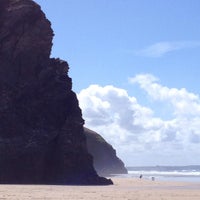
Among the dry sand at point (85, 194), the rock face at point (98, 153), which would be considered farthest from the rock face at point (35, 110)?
the rock face at point (98, 153)

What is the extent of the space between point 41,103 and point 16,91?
4.31m

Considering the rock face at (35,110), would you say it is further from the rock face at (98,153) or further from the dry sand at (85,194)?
the rock face at (98,153)

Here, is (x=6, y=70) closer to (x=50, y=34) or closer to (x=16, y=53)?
(x=16, y=53)

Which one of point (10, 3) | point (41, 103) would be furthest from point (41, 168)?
point (10, 3)

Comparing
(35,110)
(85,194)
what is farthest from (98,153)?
(85,194)

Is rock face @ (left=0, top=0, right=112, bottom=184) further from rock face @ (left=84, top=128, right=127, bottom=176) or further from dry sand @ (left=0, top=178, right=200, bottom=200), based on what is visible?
rock face @ (left=84, top=128, right=127, bottom=176)

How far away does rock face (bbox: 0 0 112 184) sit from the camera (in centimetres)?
7081

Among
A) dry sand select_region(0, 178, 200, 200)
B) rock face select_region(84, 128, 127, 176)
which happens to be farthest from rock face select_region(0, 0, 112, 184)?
rock face select_region(84, 128, 127, 176)

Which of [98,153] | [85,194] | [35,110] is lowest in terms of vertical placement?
[85,194]

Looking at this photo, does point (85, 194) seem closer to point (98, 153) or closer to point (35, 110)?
point (35, 110)

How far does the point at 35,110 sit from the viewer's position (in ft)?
248

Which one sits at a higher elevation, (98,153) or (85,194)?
(98,153)

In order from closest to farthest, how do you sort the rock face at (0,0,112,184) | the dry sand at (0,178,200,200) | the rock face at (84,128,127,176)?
1. the dry sand at (0,178,200,200)
2. the rock face at (0,0,112,184)
3. the rock face at (84,128,127,176)

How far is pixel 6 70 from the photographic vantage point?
3041 inches
